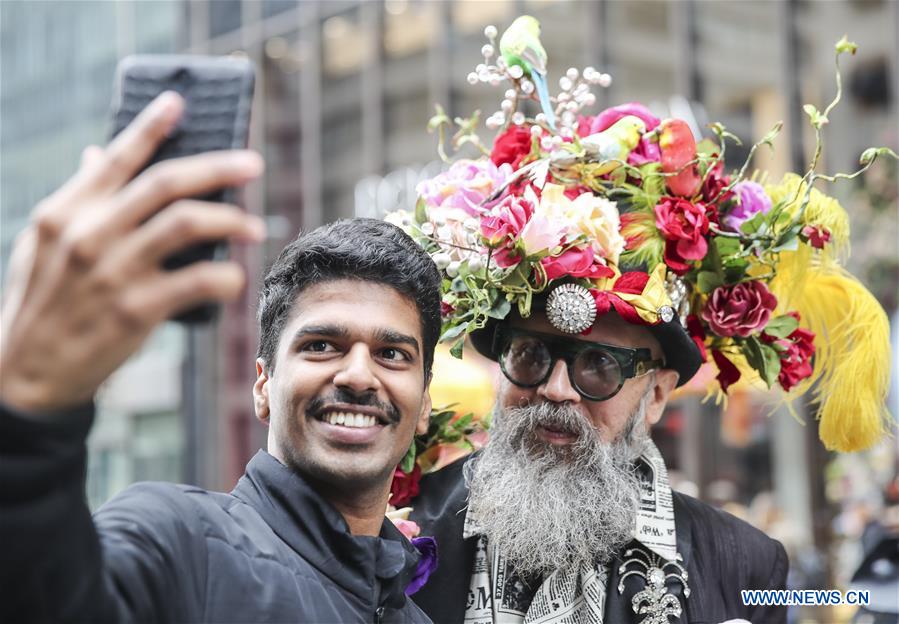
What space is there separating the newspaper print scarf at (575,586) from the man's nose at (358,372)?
0.98m

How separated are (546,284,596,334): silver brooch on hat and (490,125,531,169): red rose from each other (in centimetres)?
45

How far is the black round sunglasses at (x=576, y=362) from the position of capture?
9.10 ft

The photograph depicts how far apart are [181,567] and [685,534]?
158 cm

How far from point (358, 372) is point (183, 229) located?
740mm

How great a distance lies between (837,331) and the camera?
319 centimetres

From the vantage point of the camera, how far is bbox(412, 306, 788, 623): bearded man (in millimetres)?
2689

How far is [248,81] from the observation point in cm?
133

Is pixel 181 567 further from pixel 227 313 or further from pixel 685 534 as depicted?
pixel 227 313

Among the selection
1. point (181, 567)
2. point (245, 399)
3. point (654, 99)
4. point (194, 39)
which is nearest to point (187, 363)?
point (245, 399)

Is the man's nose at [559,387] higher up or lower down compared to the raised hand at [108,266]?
lower down

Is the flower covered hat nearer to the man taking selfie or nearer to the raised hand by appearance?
the man taking selfie

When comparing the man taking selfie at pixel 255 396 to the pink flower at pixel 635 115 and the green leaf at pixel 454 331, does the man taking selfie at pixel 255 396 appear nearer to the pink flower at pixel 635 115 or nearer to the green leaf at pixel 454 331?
the green leaf at pixel 454 331

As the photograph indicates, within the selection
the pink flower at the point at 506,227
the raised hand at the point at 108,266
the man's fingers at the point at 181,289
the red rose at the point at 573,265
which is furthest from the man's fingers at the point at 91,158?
the red rose at the point at 573,265

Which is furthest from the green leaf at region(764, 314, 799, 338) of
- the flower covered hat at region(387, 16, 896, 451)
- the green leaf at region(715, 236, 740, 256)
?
the green leaf at region(715, 236, 740, 256)
